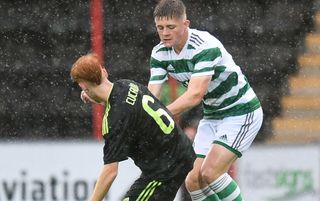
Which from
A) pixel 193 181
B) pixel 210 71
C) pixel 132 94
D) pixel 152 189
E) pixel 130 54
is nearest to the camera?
pixel 132 94

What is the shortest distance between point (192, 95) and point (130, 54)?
375 centimetres

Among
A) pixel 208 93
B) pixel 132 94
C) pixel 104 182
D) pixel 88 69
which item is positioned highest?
pixel 88 69

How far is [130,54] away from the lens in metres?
11.1

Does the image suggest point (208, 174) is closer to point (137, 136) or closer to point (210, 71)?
point (210, 71)

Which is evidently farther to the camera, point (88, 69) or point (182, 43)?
point (182, 43)

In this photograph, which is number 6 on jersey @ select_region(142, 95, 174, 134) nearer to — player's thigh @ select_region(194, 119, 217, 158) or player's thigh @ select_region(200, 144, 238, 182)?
player's thigh @ select_region(200, 144, 238, 182)

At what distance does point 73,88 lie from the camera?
1093cm

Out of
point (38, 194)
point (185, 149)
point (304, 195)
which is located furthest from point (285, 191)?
point (185, 149)

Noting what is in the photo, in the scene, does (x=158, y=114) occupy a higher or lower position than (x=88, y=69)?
lower

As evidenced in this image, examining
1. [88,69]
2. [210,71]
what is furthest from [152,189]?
[210,71]

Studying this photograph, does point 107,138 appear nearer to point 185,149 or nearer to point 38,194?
point 185,149

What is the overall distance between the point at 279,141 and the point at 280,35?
3.75ft

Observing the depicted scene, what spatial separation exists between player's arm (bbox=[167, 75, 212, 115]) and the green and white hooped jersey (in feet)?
0.14

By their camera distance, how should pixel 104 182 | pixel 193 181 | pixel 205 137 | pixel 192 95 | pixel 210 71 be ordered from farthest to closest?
pixel 205 137 < pixel 193 181 < pixel 210 71 < pixel 192 95 < pixel 104 182
